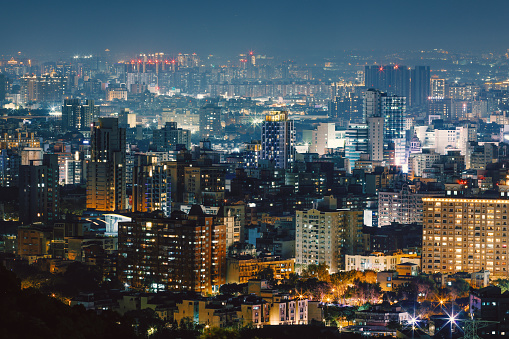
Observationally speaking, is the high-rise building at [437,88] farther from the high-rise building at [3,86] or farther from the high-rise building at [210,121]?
the high-rise building at [3,86]

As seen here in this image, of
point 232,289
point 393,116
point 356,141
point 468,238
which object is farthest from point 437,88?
point 232,289

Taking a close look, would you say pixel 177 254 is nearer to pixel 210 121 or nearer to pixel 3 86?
pixel 210 121

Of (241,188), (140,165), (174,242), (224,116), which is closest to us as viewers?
(174,242)

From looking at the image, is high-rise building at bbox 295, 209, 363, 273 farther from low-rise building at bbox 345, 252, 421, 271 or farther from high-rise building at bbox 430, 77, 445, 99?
high-rise building at bbox 430, 77, 445, 99

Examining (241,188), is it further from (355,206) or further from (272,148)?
(272,148)

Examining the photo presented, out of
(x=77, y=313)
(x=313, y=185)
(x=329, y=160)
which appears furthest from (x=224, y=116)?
(x=77, y=313)

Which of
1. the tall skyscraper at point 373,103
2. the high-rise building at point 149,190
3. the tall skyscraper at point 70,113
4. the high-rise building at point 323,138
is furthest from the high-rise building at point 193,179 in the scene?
the tall skyscraper at point 70,113
